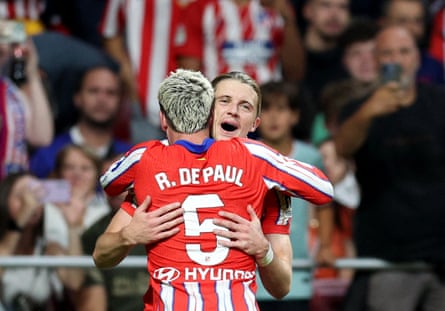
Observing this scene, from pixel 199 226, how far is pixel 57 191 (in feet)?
11.1

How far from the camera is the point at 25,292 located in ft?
24.9

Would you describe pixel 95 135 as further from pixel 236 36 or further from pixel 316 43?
pixel 316 43

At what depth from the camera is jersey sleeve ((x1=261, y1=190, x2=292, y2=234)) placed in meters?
5.28

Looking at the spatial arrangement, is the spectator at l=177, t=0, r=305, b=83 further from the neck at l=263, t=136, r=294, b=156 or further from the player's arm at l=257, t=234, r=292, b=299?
the player's arm at l=257, t=234, r=292, b=299

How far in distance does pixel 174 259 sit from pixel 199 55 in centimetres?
459

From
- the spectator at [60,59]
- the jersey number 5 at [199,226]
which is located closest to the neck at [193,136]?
the jersey number 5 at [199,226]

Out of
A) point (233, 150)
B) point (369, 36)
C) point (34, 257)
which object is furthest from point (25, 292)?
point (369, 36)

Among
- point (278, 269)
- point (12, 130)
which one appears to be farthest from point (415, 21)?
point (278, 269)

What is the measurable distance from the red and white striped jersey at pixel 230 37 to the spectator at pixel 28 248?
1940 millimetres

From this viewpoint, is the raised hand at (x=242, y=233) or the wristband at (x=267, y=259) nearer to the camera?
the raised hand at (x=242, y=233)

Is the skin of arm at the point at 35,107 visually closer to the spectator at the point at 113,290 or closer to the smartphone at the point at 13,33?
the smartphone at the point at 13,33

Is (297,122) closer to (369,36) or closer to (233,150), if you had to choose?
(369,36)

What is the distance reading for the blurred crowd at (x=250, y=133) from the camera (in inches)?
309

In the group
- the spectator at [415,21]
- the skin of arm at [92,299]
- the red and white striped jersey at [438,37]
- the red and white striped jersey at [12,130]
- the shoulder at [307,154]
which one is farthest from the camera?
the red and white striped jersey at [438,37]
